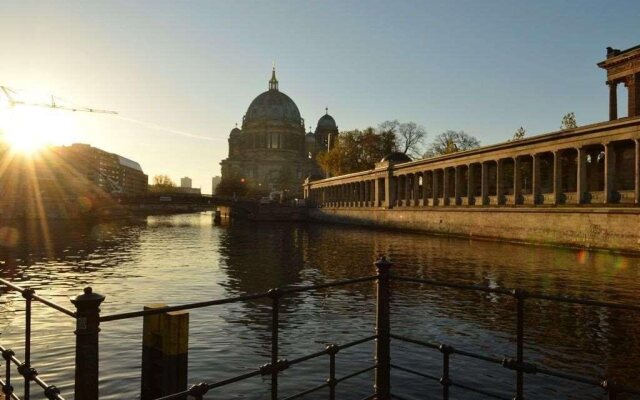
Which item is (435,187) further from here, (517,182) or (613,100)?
(613,100)

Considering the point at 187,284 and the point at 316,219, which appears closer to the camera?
the point at 187,284

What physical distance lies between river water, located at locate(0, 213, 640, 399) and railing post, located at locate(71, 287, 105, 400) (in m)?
5.43

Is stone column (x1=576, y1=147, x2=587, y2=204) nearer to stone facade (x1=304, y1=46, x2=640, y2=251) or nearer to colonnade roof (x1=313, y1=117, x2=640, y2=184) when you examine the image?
stone facade (x1=304, y1=46, x2=640, y2=251)

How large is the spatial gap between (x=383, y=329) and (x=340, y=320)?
29.9 feet

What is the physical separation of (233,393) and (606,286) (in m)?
18.3

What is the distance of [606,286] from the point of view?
2327cm

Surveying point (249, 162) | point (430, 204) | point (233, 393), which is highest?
point (249, 162)

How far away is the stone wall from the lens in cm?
3809

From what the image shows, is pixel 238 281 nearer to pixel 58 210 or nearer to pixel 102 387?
pixel 102 387

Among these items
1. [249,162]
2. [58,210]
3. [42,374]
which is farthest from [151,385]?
[249,162]

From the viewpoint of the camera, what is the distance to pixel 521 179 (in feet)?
199

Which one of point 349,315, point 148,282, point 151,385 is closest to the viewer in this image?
point 151,385

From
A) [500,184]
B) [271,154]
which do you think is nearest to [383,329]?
[500,184]

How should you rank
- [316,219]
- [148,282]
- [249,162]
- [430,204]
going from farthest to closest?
1. [249,162]
2. [316,219]
3. [430,204]
4. [148,282]
